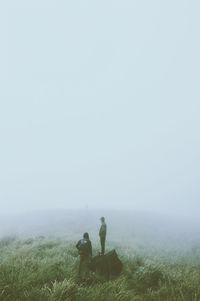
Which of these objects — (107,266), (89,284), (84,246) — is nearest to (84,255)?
(84,246)

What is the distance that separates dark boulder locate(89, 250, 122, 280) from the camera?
16.2m

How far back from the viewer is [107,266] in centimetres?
1644

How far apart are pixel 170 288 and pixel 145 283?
1656mm

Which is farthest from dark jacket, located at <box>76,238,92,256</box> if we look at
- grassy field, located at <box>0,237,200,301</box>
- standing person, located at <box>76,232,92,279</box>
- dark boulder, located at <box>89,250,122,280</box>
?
grassy field, located at <box>0,237,200,301</box>

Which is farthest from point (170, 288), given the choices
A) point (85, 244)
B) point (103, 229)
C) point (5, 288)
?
point (5, 288)

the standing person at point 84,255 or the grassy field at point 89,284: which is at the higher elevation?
the standing person at point 84,255

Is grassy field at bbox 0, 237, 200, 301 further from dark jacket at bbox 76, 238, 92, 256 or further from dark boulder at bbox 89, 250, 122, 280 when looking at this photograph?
dark jacket at bbox 76, 238, 92, 256

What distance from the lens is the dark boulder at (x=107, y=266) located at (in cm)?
1622

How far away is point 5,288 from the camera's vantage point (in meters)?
10.6

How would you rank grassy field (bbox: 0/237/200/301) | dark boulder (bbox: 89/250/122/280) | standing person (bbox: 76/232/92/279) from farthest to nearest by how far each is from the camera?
dark boulder (bbox: 89/250/122/280)
standing person (bbox: 76/232/92/279)
grassy field (bbox: 0/237/200/301)

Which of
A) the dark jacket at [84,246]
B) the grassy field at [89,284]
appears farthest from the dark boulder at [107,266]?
the dark jacket at [84,246]

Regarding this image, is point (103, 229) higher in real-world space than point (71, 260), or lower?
higher

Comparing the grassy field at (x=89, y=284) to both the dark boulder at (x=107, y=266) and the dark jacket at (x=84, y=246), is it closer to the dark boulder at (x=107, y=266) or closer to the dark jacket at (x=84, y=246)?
the dark boulder at (x=107, y=266)

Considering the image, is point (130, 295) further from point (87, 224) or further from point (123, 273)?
point (87, 224)
